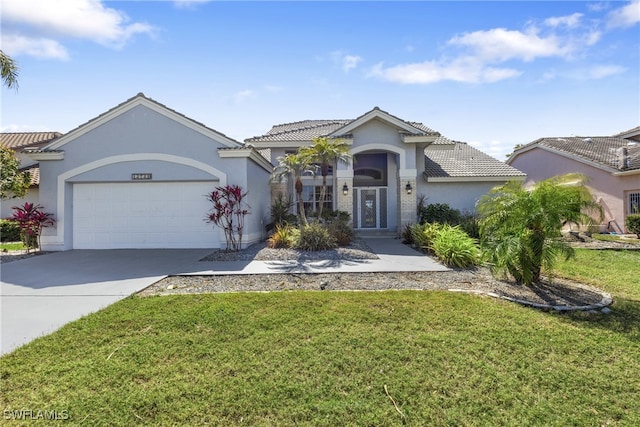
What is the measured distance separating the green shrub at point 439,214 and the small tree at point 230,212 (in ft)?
32.1

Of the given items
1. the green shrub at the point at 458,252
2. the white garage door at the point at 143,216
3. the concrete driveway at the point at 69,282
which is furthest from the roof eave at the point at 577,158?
the concrete driveway at the point at 69,282

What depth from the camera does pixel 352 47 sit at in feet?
40.2

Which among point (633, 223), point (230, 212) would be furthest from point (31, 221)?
point (633, 223)

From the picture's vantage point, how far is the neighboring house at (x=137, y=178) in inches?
501

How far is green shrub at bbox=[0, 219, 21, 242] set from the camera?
1620 cm

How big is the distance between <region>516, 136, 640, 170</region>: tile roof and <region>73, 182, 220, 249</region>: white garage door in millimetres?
25048

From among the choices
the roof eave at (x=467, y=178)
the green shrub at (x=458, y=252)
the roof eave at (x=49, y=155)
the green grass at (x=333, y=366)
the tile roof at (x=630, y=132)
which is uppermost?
the tile roof at (x=630, y=132)

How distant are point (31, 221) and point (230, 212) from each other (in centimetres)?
811

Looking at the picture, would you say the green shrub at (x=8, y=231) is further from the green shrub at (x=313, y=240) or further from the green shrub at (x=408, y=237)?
the green shrub at (x=408, y=237)

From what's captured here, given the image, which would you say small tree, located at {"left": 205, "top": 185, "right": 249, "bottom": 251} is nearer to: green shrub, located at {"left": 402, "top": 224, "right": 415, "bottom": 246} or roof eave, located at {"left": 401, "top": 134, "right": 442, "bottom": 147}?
green shrub, located at {"left": 402, "top": 224, "right": 415, "bottom": 246}

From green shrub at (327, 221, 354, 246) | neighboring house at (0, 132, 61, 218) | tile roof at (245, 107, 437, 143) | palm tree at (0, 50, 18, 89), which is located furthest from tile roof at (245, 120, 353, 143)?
neighboring house at (0, 132, 61, 218)

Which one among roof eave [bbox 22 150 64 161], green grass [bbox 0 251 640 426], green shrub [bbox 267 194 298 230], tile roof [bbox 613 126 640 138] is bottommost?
green grass [bbox 0 251 640 426]

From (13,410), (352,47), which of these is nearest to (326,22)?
(352,47)

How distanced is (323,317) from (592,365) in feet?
12.3
